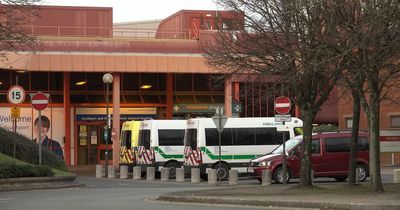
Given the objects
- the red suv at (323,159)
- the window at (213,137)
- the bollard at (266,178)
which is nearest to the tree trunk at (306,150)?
the bollard at (266,178)

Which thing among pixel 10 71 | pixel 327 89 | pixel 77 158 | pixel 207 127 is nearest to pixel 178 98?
pixel 77 158

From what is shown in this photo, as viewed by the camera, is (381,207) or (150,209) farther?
(150,209)

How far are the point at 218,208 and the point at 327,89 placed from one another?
6050 mm

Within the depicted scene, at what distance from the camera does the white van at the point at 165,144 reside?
34.3 metres

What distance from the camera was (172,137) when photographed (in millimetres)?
34438

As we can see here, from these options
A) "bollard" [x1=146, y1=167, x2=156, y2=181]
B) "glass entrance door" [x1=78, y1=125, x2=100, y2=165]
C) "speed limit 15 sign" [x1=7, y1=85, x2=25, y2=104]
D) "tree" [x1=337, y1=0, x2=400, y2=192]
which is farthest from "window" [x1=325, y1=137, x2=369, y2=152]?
"glass entrance door" [x1=78, y1=125, x2=100, y2=165]

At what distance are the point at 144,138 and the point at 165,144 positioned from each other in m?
1.43

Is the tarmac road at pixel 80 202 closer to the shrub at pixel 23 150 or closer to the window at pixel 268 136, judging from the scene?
the shrub at pixel 23 150

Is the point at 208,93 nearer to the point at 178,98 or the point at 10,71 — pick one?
the point at 178,98

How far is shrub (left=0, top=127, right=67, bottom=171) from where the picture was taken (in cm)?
2808

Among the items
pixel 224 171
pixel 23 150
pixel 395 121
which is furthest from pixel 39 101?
pixel 395 121

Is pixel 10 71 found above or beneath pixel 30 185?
above

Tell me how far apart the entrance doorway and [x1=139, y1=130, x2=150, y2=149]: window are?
38.5ft

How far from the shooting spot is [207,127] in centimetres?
3228
